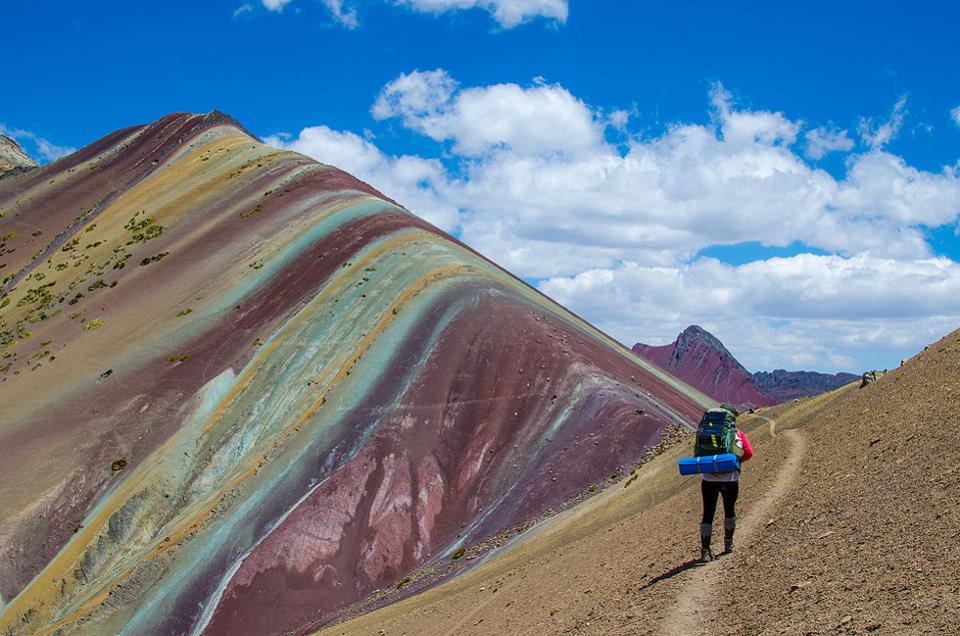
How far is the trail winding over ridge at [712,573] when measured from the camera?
36.8 ft

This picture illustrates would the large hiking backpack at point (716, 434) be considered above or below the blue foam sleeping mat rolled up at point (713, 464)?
above

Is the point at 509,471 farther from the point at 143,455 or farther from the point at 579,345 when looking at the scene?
the point at 143,455

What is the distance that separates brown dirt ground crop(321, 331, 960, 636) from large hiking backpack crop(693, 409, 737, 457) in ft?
4.76

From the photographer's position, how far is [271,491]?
1298 inches

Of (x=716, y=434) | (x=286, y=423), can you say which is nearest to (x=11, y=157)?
(x=286, y=423)

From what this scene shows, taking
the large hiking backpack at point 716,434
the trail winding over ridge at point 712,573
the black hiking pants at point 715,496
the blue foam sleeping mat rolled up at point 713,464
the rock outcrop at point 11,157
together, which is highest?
the rock outcrop at point 11,157

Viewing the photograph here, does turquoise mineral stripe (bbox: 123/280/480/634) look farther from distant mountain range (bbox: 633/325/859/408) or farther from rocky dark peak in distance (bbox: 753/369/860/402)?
rocky dark peak in distance (bbox: 753/369/860/402)

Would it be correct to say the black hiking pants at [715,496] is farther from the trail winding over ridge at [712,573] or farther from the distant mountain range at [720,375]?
the distant mountain range at [720,375]

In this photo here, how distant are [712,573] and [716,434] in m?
1.91

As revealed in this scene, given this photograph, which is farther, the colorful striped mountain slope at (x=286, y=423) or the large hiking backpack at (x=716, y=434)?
the colorful striped mountain slope at (x=286, y=423)

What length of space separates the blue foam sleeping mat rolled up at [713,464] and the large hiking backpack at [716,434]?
0.12 m

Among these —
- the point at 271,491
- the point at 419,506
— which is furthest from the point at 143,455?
the point at 419,506

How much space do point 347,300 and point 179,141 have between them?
160ft

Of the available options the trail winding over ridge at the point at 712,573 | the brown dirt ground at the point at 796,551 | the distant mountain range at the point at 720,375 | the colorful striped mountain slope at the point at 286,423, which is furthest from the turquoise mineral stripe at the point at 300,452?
the distant mountain range at the point at 720,375
